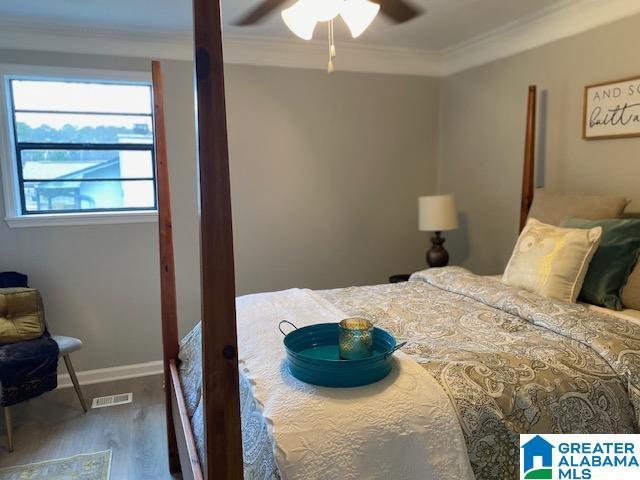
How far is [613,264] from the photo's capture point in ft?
7.37

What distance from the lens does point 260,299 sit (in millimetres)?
2424

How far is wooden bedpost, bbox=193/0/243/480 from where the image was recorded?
1.00 meters

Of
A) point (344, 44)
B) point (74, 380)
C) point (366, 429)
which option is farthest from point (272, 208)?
point (366, 429)

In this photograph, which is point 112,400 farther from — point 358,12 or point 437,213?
point 358,12

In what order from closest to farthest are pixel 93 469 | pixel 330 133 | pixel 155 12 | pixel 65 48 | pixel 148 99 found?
1. pixel 93 469
2. pixel 155 12
3. pixel 65 48
4. pixel 148 99
5. pixel 330 133

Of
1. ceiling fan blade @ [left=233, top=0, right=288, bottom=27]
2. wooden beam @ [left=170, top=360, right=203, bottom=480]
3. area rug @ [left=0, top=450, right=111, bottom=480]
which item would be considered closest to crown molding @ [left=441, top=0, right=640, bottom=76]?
ceiling fan blade @ [left=233, top=0, right=288, bottom=27]

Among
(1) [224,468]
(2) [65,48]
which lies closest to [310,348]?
(1) [224,468]

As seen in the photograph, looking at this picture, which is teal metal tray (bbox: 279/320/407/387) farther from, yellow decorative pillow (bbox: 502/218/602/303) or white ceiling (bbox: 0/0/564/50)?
white ceiling (bbox: 0/0/564/50)

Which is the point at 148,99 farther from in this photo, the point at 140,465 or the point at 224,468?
the point at 224,468

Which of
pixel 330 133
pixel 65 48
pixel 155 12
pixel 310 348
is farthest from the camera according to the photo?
pixel 330 133

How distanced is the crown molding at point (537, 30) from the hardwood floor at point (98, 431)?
10.5ft

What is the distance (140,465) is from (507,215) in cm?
275

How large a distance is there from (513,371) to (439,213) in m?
2.09

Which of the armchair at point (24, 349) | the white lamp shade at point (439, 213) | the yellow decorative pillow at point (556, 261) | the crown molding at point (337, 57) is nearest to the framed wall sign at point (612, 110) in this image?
the yellow decorative pillow at point (556, 261)
